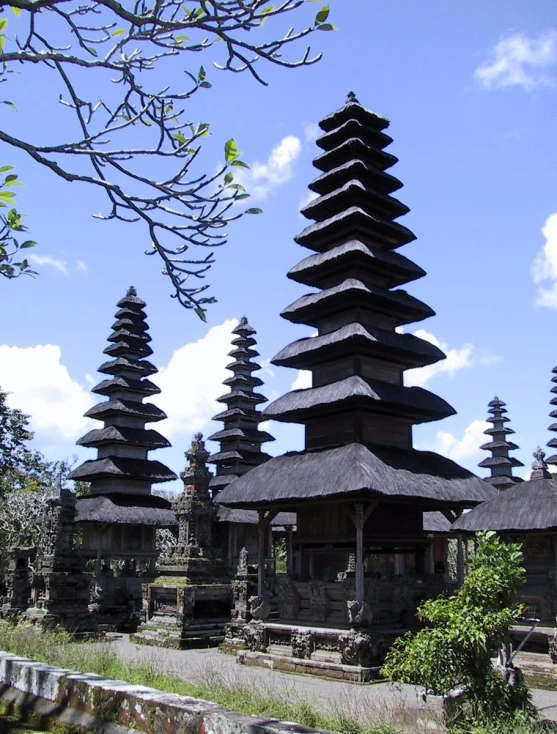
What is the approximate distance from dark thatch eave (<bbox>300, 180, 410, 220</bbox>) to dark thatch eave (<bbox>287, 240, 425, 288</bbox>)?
60.5 inches

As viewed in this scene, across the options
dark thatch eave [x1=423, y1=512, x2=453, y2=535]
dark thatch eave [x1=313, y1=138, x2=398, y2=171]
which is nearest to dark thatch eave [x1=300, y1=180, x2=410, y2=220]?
dark thatch eave [x1=313, y1=138, x2=398, y2=171]

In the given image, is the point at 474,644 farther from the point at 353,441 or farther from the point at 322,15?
the point at 353,441

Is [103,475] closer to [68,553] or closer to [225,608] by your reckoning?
[68,553]

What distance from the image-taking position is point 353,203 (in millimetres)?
22688

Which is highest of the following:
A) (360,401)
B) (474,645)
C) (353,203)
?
(353,203)

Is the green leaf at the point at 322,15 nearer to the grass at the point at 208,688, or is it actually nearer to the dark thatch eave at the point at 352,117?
the grass at the point at 208,688

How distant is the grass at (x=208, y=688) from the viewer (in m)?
8.63

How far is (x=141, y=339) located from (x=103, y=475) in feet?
25.9

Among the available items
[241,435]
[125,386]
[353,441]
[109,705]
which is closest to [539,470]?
[353,441]

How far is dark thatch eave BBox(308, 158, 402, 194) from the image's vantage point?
2278cm

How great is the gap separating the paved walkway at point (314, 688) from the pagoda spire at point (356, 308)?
6679 millimetres

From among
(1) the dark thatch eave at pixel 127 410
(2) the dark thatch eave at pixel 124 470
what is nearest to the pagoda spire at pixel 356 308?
(2) the dark thatch eave at pixel 124 470

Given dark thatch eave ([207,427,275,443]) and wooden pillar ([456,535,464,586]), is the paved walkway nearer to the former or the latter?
wooden pillar ([456,535,464,586])

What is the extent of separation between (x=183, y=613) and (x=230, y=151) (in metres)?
19.2
